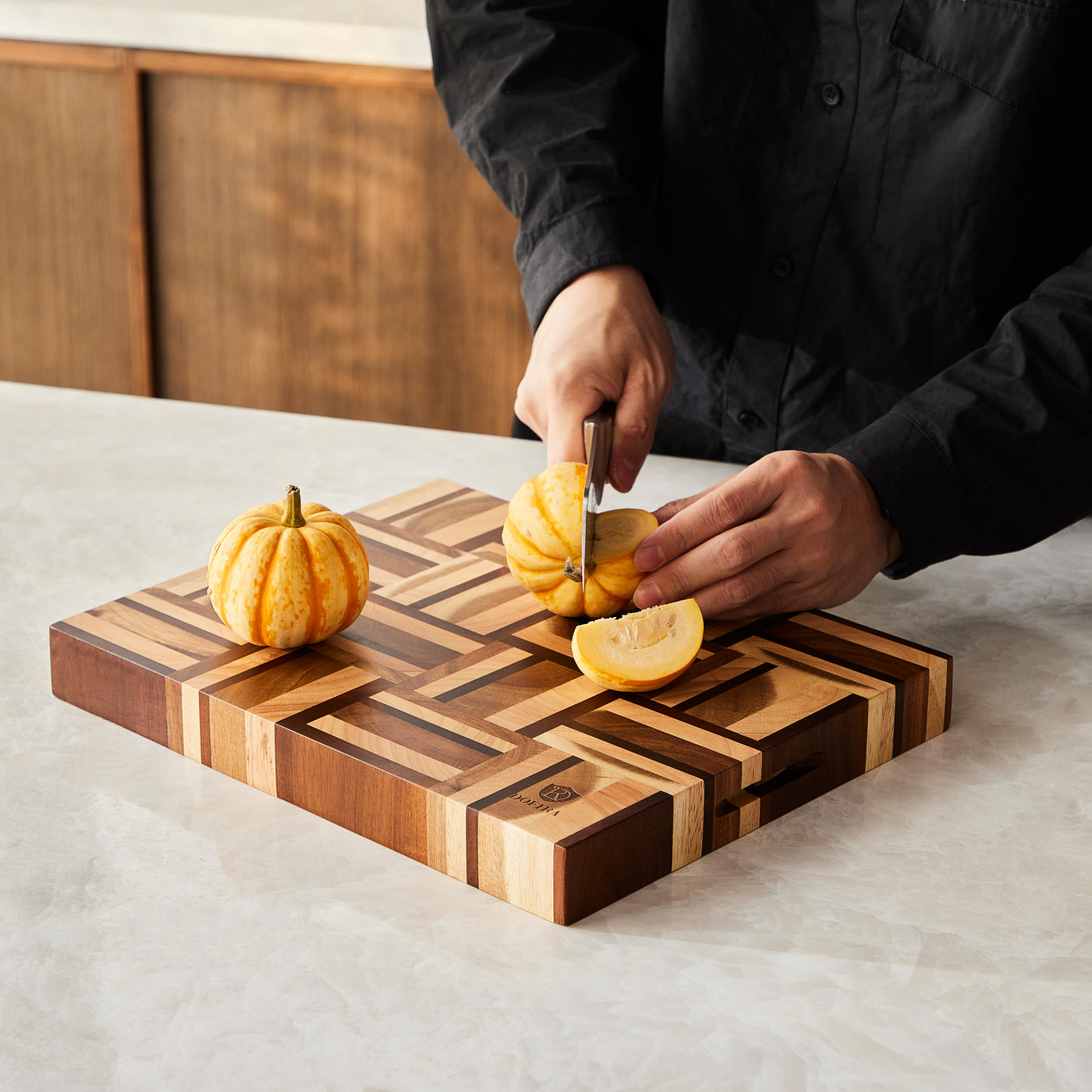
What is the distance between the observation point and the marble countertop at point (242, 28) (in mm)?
2846

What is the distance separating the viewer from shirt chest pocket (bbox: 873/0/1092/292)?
1.48 meters

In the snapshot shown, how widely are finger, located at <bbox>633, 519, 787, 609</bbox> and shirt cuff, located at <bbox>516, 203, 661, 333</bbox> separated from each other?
0.41 m

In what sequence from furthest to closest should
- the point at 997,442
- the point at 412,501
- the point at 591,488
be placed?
1. the point at 412,501
2. the point at 997,442
3. the point at 591,488

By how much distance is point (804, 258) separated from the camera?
5.47 ft

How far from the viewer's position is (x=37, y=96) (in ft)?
10.3

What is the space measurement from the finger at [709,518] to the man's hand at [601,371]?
14cm

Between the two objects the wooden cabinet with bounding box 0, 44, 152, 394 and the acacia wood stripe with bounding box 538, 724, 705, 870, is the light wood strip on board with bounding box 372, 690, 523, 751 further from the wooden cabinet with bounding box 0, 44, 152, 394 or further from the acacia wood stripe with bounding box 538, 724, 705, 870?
the wooden cabinet with bounding box 0, 44, 152, 394

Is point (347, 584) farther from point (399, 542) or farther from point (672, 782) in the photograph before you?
point (672, 782)

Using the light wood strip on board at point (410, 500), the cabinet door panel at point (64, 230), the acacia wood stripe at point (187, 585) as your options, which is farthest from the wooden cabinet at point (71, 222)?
the acacia wood stripe at point (187, 585)

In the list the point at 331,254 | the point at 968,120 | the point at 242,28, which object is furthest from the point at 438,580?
the point at 242,28

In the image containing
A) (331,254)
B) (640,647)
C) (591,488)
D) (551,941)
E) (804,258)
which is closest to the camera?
(551,941)

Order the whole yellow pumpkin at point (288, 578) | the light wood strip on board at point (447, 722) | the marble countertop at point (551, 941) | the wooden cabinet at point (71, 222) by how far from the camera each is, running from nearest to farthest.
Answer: the marble countertop at point (551, 941), the light wood strip on board at point (447, 722), the whole yellow pumpkin at point (288, 578), the wooden cabinet at point (71, 222)

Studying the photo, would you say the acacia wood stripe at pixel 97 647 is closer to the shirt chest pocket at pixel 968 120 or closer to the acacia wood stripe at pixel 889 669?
the acacia wood stripe at pixel 889 669

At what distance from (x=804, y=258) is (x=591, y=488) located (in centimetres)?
59
